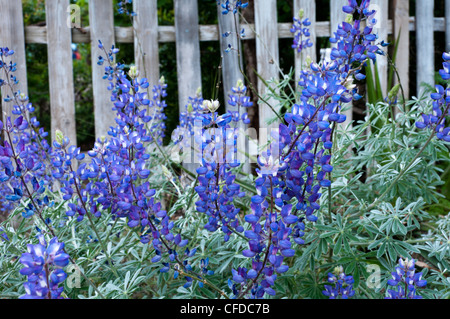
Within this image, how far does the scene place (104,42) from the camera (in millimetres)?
3270

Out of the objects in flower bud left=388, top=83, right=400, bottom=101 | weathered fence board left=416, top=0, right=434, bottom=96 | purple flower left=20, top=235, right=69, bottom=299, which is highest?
weathered fence board left=416, top=0, right=434, bottom=96

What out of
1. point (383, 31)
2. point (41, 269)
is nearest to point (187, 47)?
point (383, 31)

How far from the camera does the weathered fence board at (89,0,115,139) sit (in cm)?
323

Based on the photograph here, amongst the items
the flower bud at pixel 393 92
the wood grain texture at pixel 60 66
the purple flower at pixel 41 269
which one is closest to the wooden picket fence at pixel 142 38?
the wood grain texture at pixel 60 66

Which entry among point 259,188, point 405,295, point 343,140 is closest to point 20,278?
point 259,188

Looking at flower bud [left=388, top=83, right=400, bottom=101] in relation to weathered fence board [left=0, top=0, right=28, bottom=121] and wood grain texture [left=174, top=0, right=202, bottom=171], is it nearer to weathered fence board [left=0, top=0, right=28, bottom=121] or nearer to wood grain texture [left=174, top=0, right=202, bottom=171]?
wood grain texture [left=174, top=0, right=202, bottom=171]

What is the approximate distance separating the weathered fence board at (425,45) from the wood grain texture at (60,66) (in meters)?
2.54

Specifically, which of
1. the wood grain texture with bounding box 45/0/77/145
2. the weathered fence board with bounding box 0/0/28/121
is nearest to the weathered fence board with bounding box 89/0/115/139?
the wood grain texture with bounding box 45/0/77/145

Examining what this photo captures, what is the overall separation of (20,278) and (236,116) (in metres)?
0.99

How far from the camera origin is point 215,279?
1.45m

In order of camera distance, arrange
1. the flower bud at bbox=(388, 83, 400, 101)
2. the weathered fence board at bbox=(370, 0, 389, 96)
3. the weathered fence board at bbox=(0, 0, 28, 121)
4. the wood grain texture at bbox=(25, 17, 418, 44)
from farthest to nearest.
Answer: the weathered fence board at bbox=(370, 0, 389, 96) < the wood grain texture at bbox=(25, 17, 418, 44) < the weathered fence board at bbox=(0, 0, 28, 121) < the flower bud at bbox=(388, 83, 400, 101)

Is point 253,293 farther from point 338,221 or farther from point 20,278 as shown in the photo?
point 20,278

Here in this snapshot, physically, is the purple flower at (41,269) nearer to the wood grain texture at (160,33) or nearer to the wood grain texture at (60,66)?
the wood grain texture at (60,66)

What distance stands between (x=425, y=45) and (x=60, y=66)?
266 cm
